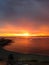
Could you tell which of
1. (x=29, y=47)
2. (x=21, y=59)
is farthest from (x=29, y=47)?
(x=21, y=59)

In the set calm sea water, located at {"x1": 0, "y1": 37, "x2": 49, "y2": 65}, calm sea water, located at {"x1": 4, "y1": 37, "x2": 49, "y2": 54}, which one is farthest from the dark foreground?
calm sea water, located at {"x1": 4, "y1": 37, "x2": 49, "y2": 54}

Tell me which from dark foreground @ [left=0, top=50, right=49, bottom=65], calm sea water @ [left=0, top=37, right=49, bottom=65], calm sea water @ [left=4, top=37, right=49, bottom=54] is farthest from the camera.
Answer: calm sea water @ [left=4, top=37, right=49, bottom=54]

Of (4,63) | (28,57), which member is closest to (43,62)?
(28,57)

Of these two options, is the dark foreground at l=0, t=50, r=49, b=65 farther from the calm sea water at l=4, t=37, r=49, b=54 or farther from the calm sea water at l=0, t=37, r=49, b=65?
the calm sea water at l=4, t=37, r=49, b=54

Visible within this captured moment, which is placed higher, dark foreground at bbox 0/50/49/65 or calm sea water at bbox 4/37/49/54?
calm sea water at bbox 4/37/49/54

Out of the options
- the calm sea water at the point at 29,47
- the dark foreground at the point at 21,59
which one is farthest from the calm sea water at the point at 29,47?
the dark foreground at the point at 21,59

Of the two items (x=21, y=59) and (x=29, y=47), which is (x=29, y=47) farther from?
(x=21, y=59)

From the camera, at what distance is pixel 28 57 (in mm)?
4973

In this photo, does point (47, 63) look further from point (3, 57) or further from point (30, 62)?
point (3, 57)

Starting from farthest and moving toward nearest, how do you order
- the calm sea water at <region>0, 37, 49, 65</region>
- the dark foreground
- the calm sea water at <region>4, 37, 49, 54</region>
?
the calm sea water at <region>4, 37, 49, 54</region> < the calm sea water at <region>0, 37, 49, 65</region> < the dark foreground

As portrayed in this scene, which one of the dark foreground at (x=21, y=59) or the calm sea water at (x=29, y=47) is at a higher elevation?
the calm sea water at (x=29, y=47)

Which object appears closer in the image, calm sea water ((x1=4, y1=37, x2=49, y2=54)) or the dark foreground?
the dark foreground

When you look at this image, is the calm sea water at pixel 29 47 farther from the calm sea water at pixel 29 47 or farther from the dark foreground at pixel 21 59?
the dark foreground at pixel 21 59

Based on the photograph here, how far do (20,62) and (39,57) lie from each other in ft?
1.68
